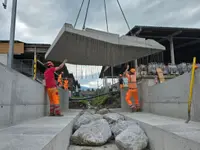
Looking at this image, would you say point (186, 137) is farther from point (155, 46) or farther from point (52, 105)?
point (155, 46)

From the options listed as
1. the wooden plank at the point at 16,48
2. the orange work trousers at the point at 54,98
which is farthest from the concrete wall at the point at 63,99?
the wooden plank at the point at 16,48

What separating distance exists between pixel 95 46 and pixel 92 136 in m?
3.64

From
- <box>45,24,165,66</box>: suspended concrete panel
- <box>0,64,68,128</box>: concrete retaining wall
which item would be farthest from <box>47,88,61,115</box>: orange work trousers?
<box>45,24,165,66</box>: suspended concrete panel

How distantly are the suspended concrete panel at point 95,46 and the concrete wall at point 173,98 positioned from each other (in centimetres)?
A: 159

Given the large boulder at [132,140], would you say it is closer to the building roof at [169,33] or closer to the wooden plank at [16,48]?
the building roof at [169,33]

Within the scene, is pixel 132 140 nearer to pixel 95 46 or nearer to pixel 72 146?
pixel 72 146

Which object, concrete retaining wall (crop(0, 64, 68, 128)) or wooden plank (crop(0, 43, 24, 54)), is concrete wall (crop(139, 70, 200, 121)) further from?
wooden plank (crop(0, 43, 24, 54))

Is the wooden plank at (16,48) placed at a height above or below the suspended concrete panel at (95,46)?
above

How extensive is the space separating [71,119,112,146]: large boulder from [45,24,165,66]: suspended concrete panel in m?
2.95

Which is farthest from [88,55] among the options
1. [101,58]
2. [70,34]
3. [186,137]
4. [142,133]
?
[186,137]

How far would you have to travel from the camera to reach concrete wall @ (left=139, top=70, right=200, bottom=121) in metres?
3.98

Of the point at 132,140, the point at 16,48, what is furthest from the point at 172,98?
the point at 16,48

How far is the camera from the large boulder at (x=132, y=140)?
3.50 metres

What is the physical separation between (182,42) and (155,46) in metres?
15.5
